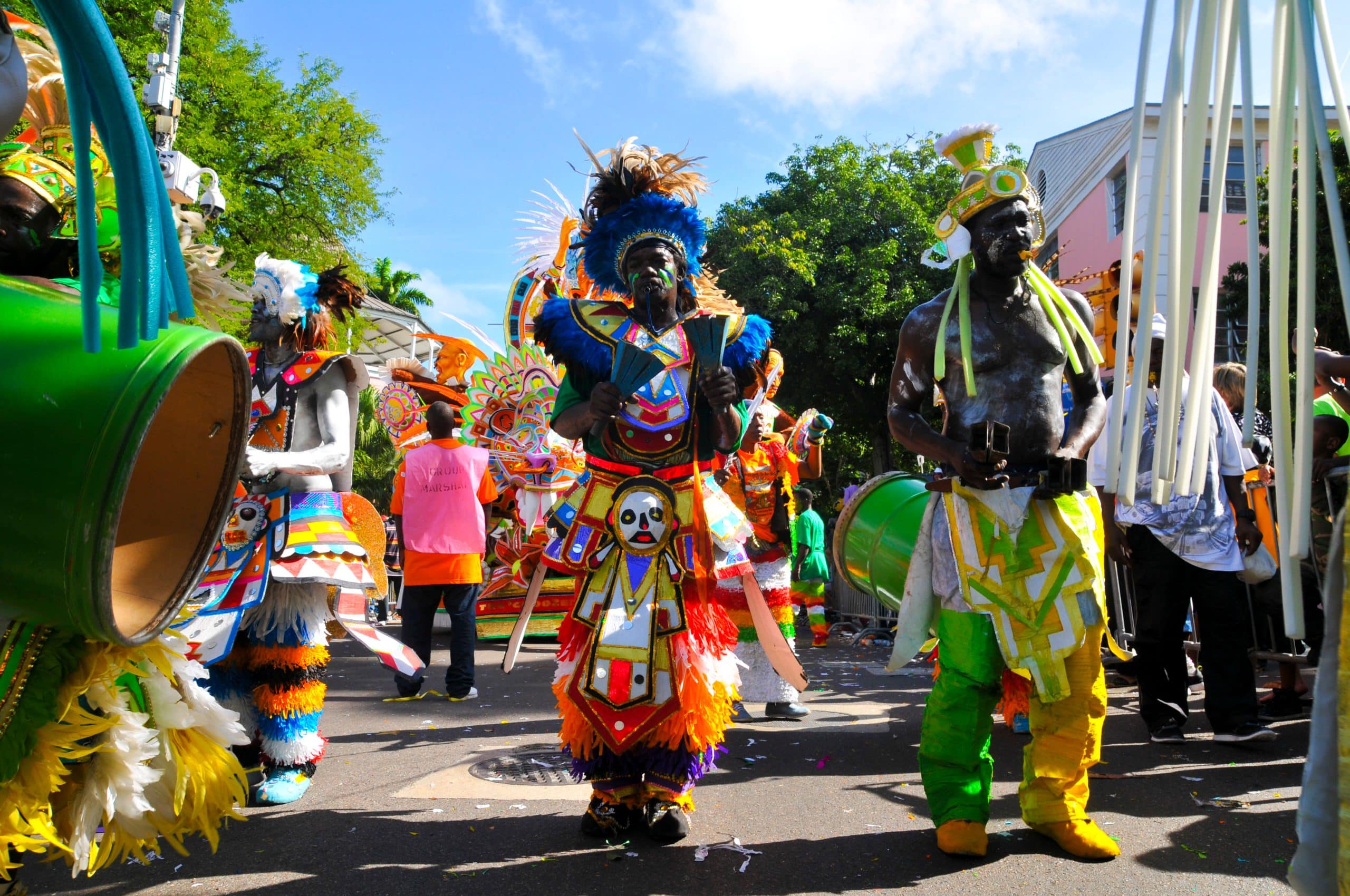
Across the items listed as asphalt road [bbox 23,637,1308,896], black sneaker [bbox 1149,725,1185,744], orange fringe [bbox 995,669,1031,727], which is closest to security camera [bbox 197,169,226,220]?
asphalt road [bbox 23,637,1308,896]

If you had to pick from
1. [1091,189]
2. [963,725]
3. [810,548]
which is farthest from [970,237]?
[1091,189]

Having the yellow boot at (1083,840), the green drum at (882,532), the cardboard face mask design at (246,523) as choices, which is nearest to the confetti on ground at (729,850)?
the yellow boot at (1083,840)

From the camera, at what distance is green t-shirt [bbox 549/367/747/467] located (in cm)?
337

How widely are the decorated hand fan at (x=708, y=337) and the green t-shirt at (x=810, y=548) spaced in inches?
262

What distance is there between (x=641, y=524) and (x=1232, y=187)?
1154 cm

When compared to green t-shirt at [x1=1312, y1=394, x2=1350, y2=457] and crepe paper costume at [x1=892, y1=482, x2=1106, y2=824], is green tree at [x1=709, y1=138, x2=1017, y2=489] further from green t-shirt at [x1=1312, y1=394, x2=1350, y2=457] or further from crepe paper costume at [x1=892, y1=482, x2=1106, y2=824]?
crepe paper costume at [x1=892, y1=482, x2=1106, y2=824]

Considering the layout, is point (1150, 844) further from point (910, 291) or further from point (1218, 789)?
point (910, 291)

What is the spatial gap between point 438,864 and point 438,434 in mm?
4675

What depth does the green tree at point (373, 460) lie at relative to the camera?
94.6 feet

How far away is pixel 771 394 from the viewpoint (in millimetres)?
6695

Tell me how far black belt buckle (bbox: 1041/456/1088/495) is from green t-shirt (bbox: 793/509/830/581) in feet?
22.2

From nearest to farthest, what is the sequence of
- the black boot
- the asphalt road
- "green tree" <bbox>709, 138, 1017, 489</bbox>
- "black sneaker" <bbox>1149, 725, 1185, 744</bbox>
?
the asphalt road
"black sneaker" <bbox>1149, 725, 1185, 744</bbox>
the black boot
"green tree" <bbox>709, 138, 1017, 489</bbox>

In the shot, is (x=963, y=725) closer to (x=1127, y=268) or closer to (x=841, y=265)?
(x=1127, y=268)

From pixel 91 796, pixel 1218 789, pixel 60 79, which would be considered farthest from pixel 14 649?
pixel 1218 789
